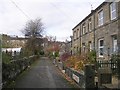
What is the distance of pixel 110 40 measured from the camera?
21.7 m

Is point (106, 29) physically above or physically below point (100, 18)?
below

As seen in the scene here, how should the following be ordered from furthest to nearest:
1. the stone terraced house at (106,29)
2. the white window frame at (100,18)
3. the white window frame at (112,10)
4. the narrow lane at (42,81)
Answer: the white window frame at (100,18) → the white window frame at (112,10) → the stone terraced house at (106,29) → the narrow lane at (42,81)

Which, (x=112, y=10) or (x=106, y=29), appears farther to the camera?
(x=106, y=29)

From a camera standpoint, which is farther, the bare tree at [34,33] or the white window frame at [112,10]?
the bare tree at [34,33]

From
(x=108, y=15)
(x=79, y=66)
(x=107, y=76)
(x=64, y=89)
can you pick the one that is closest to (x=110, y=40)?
(x=108, y=15)

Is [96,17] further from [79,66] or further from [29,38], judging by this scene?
[29,38]

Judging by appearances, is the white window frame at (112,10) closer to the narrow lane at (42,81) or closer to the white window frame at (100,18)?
the white window frame at (100,18)

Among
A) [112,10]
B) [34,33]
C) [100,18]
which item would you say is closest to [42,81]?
[112,10]

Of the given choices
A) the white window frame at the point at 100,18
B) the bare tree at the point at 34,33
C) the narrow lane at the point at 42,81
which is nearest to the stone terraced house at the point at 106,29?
the white window frame at the point at 100,18

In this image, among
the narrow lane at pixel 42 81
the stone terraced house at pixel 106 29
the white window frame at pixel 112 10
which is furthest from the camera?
the white window frame at pixel 112 10

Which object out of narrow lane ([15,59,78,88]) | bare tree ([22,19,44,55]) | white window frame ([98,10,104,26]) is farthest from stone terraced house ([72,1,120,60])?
bare tree ([22,19,44,55])

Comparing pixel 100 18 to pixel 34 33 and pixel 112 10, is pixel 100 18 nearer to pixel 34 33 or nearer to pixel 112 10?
pixel 112 10

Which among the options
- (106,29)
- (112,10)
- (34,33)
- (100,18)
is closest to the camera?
(112,10)

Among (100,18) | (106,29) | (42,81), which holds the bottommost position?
(42,81)
